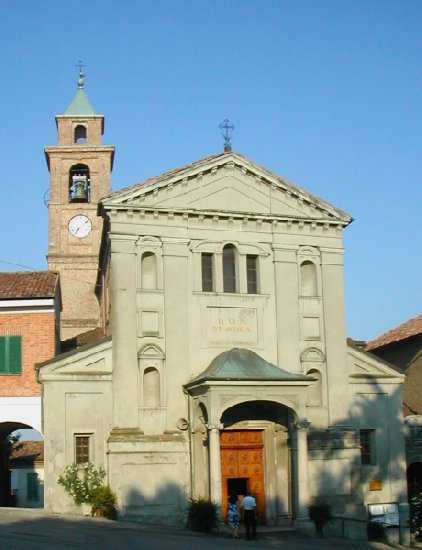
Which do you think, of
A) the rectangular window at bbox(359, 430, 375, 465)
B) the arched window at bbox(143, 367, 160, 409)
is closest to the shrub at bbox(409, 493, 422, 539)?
the rectangular window at bbox(359, 430, 375, 465)

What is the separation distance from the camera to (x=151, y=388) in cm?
3011

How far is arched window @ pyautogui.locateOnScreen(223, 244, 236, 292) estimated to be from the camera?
31737mm

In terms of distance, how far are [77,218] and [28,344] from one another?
2040 centimetres

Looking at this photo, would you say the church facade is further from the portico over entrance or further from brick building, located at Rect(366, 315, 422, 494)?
brick building, located at Rect(366, 315, 422, 494)

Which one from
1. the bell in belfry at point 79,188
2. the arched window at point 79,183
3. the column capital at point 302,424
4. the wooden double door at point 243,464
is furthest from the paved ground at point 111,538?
the arched window at point 79,183

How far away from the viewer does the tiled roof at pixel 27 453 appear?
56000 mm

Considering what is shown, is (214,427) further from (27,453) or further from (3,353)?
(27,453)

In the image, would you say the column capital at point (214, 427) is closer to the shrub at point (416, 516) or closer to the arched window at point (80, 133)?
the shrub at point (416, 516)

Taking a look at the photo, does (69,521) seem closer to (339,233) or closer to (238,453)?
(238,453)

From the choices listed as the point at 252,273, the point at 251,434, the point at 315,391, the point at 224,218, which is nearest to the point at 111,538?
the point at 251,434

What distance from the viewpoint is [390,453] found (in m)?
32.5

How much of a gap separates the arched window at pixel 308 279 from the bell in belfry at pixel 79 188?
2260 cm

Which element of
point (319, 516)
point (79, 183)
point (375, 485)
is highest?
point (79, 183)

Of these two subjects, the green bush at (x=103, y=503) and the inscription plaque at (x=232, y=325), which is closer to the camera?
the green bush at (x=103, y=503)
